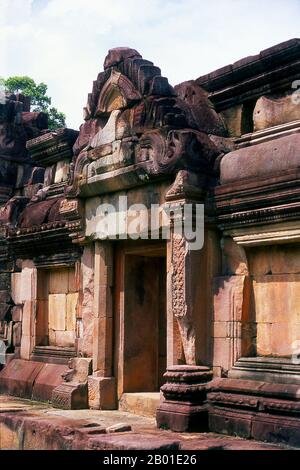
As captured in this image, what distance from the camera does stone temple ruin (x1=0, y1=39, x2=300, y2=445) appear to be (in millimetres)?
6312

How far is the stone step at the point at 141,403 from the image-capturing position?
7.36m

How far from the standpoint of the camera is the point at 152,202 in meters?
7.40

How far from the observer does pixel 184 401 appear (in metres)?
6.48

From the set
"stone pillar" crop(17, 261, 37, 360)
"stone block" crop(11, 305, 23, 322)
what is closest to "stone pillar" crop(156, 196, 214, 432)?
"stone pillar" crop(17, 261, 37, 360)

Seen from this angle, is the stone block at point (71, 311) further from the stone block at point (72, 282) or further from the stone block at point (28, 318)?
the stone block at point (28, 318)

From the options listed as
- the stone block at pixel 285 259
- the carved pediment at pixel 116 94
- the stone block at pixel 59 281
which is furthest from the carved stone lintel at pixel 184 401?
the stone block at pixel 59 281

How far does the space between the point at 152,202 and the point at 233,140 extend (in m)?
1.09

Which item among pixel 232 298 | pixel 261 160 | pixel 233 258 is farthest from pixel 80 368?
pixel 261 160

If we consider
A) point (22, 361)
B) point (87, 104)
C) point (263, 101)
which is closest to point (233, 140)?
point (263, 101)

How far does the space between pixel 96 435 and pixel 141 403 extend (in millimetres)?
1820

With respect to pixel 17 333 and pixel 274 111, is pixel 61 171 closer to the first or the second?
pixel 17 333

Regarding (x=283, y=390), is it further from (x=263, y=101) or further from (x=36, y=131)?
(x=36, y=131)

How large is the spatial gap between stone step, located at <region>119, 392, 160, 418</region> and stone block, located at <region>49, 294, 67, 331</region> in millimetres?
2018

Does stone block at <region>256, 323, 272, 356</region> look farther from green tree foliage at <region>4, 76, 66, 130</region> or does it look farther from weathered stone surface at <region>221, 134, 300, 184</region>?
green tree foliage at <region>4, 76, 66, 130</region>
